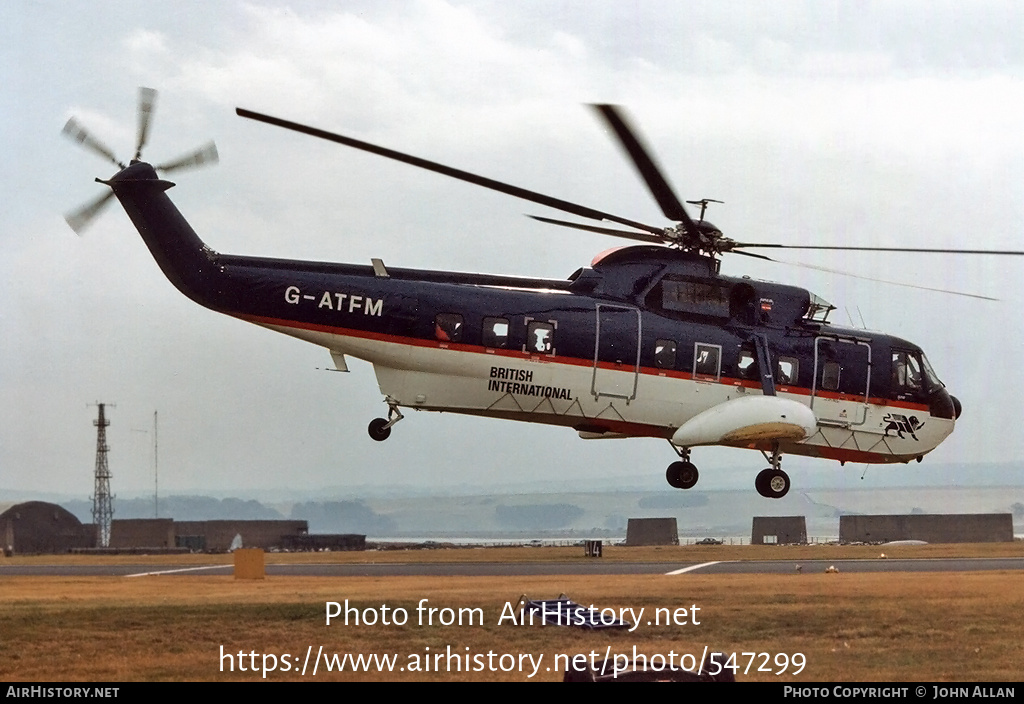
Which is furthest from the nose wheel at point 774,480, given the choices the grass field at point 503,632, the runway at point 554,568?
the runway at point 554,568

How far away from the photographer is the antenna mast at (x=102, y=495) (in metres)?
114

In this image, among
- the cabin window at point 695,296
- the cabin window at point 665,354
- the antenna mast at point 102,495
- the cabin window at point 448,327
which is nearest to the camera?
the cabin window at point 448,327

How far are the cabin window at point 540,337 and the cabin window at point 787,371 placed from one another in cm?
637

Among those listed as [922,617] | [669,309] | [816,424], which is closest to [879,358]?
[816,424]

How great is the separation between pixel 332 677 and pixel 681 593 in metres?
14.7

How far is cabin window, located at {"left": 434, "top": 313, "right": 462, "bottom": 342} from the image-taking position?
30.4m

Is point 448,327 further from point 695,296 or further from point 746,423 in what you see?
point 746,423

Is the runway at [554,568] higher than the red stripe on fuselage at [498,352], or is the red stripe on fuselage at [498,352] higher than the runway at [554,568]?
the red stripe on fuselage at [498,352]

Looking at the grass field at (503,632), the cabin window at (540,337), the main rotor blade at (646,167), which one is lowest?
the grass field at (503,632)

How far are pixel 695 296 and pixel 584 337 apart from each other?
345 centimetres

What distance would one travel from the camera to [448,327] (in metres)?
30.5

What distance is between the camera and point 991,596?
4591 cm

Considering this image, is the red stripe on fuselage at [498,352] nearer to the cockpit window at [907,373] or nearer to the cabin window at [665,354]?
the cabin window at [665,354]
